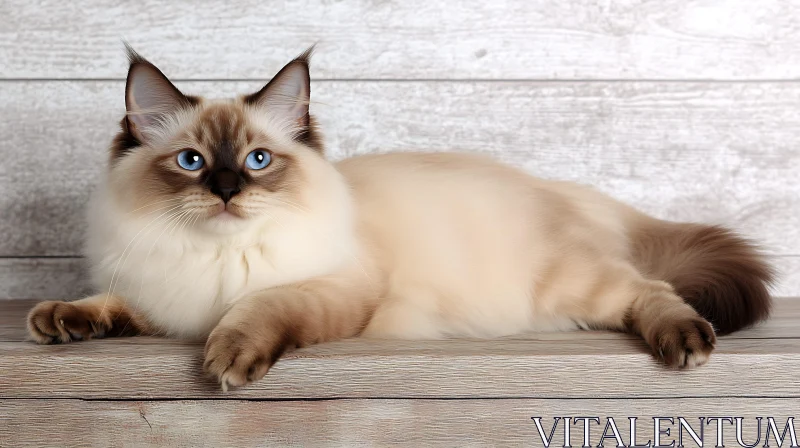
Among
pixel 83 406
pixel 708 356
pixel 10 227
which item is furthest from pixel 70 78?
pixel 708 356

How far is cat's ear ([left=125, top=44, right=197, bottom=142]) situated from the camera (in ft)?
4.98

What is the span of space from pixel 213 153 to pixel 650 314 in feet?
3.18

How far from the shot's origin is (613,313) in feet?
5.55

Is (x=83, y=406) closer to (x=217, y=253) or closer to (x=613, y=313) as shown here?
(x=217, y=253)

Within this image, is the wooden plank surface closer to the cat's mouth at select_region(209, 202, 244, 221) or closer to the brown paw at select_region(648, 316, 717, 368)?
the brown paw at select_region(648, 316, 717, 368)

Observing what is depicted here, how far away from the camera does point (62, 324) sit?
60.2 inches

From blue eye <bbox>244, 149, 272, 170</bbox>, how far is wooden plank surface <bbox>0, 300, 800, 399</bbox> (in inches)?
15.4

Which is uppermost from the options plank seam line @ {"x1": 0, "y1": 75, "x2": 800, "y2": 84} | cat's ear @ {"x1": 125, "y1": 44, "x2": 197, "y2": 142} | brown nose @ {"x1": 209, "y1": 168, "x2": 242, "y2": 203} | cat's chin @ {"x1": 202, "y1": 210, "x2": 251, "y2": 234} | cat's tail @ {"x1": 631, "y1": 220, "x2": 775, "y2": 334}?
plank seam line @ {"x1": 0, "y1": 75, "x2": 800, "y2": 84}

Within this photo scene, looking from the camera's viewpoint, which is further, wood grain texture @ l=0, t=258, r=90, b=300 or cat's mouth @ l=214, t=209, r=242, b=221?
wood grain texture @ l=0, t=258, r=90, b=300

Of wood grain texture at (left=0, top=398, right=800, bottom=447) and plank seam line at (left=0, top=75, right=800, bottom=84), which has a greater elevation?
plank seam line at (left=0, top=75, right=800, bottom=84)

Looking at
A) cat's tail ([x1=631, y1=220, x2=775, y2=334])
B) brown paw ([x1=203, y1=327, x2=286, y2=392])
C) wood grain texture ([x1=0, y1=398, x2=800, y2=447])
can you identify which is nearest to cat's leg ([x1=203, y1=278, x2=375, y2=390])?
brown paw ([x1=203, y1=327, x2=286, y2=392])

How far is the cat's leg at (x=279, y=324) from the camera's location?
1.29 m

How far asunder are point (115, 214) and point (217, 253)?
0.76ft

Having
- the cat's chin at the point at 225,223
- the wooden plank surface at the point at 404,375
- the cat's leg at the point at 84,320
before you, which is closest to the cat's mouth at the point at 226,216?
the cat's chin at the point at 225,223
